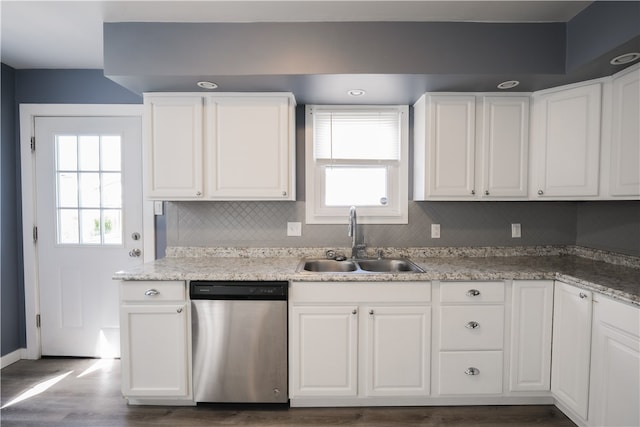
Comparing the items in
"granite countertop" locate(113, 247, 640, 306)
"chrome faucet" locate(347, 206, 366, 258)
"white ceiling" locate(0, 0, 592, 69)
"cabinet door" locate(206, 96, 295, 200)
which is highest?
"white ceiling" locate(0, 0, 592, 69)

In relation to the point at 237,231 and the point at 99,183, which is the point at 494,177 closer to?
the point at 237,231

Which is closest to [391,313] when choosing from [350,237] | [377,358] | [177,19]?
[377,358]

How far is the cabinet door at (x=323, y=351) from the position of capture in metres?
1.91

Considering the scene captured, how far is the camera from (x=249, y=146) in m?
2.16

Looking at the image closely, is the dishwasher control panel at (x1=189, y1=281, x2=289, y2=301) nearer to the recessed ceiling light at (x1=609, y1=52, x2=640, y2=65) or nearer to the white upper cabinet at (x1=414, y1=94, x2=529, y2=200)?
the white upper cabinet at (x1=414, y1=94, x2=529, y2=200)

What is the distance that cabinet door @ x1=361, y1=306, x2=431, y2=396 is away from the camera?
6.28ft

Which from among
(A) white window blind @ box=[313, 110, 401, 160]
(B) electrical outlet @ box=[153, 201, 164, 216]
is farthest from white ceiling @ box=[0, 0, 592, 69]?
(B) electrical outlet @ box=[153, 201, 164, 216]

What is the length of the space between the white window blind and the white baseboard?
307 centimetres

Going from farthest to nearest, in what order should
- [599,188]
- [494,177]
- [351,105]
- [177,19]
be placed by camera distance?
[351,105] → [494,177] → [599,188] → [177,19]

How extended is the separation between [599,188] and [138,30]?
314cm

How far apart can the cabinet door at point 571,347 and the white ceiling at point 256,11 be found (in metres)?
1.66

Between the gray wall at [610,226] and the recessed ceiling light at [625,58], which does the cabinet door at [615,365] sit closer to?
the gray wall at [610,226]

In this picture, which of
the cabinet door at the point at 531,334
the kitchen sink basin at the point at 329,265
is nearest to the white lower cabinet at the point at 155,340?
the kitchen sink basin at the point at 329,265

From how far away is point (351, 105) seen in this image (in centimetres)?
249
